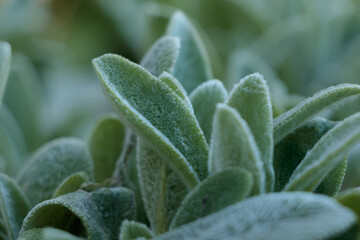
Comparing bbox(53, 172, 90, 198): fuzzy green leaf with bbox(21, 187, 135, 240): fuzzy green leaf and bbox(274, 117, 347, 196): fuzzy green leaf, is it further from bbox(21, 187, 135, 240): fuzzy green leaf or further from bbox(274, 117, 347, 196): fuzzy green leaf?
bbox(274, 117, 347, 196): fuzzy green leaf

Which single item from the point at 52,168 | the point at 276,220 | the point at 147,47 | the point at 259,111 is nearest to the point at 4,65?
the point at 52,168

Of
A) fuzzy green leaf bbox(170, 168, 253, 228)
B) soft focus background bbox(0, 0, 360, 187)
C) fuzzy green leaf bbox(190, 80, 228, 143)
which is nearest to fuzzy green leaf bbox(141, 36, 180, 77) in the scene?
fuzzy green leaf bbox(190, 80, 228, 143)

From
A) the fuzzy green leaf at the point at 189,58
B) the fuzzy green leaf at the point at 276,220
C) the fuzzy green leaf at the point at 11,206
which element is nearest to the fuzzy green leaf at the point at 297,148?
the fuzzy green leaf at the point at 276,220

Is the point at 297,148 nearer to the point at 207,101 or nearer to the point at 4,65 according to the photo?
the point at 207,101

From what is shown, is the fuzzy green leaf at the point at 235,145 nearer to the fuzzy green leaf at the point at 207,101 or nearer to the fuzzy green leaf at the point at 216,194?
the fuzzy green leaf at the point at 216,194

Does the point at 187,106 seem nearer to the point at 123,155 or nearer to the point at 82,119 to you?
the point at 123,155
